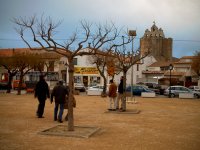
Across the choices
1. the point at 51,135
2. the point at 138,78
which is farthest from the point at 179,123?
the point at 138,78

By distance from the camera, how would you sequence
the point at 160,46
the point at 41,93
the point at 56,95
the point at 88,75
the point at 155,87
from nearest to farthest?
the point at 56,95, the point at 41,93, the point at 155,87, the point at 88,75, the point at 160,46

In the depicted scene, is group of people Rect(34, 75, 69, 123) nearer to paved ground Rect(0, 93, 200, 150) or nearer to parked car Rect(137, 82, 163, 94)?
paved ground Rect(0, 93, 200, 150)

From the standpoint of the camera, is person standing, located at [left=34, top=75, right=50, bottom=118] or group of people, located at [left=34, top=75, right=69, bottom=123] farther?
person standing, located at [left=34, top=75, right=50, bottom=118]

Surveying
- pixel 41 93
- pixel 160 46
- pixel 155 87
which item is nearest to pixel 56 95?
pixel 41 93

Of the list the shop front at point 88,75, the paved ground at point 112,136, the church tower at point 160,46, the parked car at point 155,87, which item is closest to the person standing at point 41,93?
the paved ground at point 112,136

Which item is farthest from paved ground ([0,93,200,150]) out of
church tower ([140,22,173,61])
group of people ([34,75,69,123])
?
church tower ([140,22,173,61])

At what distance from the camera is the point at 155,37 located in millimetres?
117500

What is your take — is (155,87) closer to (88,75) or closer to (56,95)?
(88,75)

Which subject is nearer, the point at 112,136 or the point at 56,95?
the point at 112,136

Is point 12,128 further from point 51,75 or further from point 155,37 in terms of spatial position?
point 155,37

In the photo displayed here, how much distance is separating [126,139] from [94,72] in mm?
51845

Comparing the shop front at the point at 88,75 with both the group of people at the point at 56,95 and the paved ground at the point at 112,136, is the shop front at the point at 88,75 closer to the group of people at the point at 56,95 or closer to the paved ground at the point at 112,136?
the group of people at the point at 56,95

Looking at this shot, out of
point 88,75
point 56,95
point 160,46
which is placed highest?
point 160,46

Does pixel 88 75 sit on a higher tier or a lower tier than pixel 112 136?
higher
